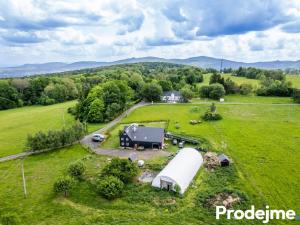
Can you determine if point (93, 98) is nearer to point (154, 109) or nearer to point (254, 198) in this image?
point (154, 109)

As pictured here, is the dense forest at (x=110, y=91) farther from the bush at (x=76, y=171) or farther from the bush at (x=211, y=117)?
the bush at (x=76, y=171)

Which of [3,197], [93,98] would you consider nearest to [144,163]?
[3,197]

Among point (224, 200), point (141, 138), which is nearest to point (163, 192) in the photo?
point (224, 200)

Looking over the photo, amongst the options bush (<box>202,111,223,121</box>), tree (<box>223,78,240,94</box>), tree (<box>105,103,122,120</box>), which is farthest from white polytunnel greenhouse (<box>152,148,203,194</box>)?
tree (<box>223,78,240,94</box>)

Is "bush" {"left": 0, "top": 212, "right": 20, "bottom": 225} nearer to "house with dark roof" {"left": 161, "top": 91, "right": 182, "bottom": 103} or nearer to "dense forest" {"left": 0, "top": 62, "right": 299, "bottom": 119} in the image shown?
"dense forest" {"left": 0, "top": 62, "right": 299, "bottom": 119}

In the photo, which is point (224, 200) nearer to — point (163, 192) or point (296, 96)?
point (163, 192)

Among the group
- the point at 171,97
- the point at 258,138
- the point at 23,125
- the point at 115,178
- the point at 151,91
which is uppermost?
the point at 151,91

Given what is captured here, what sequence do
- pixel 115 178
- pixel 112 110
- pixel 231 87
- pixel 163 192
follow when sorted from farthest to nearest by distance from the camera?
pixel 231 87
pixel 112 110
pixel 115 178
pixel 163 192
